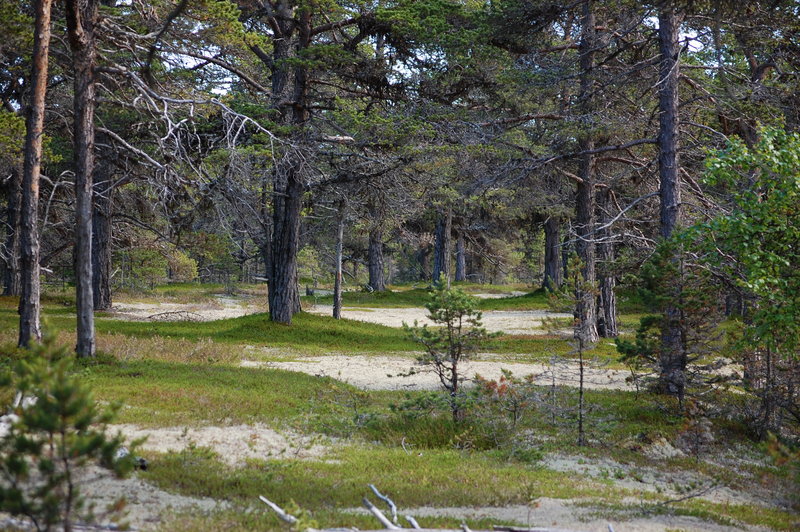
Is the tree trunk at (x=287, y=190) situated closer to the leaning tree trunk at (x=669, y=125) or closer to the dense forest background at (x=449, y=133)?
the dense forest background at (x=449, y=133)

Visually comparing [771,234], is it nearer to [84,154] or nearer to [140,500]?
[140,500]

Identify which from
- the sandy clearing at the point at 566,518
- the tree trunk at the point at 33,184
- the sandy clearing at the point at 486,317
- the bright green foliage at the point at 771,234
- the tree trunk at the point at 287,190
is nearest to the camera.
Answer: the sandy clearing at the point at 566,518

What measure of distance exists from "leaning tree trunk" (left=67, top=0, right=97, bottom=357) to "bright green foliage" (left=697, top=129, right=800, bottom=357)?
417 inches

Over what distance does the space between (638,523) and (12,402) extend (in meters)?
6.34

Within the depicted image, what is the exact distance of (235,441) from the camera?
828 cm

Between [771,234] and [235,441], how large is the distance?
24.4 feet

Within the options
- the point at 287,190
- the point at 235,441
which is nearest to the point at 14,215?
the point at 287,190

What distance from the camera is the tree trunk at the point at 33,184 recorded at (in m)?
11.7

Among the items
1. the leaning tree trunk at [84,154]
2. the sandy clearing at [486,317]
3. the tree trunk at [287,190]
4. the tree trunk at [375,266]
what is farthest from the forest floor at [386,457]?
the tree trunk at [375,266]

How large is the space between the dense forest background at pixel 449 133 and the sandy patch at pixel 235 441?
13.7ft

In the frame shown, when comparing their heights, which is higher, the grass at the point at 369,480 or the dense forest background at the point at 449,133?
the dense forest background at the point at 449,133

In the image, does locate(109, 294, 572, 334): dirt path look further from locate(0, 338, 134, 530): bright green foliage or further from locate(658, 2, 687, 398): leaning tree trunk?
locate(0, 338, 134, 530): bright green foliage

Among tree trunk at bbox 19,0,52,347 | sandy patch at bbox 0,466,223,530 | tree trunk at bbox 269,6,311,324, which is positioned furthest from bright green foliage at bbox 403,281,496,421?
tree trunk at bbox 269,6,311,324

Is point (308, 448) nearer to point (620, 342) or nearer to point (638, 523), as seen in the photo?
point (638, 523)
